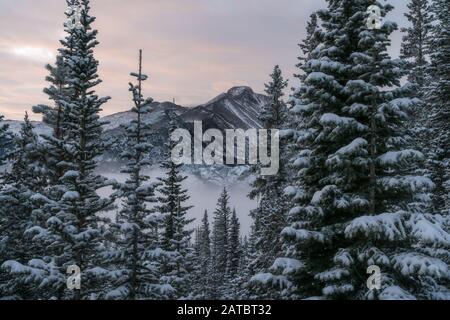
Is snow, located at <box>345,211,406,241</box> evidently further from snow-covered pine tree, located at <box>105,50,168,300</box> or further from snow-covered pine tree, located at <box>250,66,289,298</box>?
snow-covered pine tree, located at <box>105,50,168,300</box>

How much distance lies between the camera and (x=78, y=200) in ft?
67.1

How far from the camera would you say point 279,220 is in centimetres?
2423

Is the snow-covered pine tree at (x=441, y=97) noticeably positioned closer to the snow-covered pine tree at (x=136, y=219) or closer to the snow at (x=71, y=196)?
the snow-covered pine tree at (x=136, y=219)

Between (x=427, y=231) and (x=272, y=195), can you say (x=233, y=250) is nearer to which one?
(x=272, y=195)

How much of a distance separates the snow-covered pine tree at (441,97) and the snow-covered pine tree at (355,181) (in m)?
11.5

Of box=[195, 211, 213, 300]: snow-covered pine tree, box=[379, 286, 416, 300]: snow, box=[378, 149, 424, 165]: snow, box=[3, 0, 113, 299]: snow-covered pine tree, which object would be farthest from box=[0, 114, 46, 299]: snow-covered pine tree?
box=[195, 211, 213, 300]: snow-covered pine tree

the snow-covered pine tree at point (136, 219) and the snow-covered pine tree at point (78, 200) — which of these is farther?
the snow-covered pine tree at point (136, 219)

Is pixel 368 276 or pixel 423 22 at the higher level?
pixel 423 22

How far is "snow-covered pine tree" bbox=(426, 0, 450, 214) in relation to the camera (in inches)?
932

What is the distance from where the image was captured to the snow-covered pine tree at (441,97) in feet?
77.7

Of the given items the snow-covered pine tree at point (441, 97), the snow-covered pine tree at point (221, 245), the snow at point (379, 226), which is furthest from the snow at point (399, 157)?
the snow-covered pine tree at point (221, 245)
